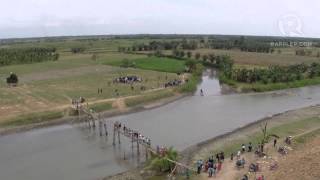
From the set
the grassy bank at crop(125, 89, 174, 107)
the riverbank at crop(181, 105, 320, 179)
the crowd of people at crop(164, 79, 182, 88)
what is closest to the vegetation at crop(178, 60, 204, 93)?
the crowd of people at crop(164, 79, 182, 88)

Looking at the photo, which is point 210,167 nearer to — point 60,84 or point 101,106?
point 101,106

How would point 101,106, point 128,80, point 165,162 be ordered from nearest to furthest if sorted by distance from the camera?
point 165,162 < point 101,106 < point 128,80

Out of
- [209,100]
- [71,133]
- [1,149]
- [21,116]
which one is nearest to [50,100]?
[21,116]

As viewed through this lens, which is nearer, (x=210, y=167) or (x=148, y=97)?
(x=210, y=167)

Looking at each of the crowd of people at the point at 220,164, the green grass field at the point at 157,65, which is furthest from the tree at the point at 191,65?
the crowd of people at the point at 220,164

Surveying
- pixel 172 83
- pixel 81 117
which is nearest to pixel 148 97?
pixel 172 83

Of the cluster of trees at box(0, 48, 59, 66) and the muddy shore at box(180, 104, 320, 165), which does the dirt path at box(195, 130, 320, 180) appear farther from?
the cluster of trees at box(0, 48, 59, 66)

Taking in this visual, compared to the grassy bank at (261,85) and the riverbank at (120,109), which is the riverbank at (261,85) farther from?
the riverbank at (120,109)
